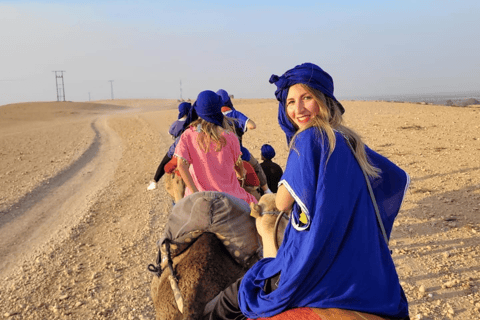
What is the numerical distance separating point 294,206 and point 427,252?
5042 millimetres

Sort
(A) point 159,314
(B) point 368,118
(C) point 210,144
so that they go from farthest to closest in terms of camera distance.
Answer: (B) point 368,118 → (C) point 210,144 → (A) point 159,314

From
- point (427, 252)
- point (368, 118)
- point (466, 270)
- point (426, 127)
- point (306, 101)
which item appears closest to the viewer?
point (306, 101)

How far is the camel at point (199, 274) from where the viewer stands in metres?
2.93

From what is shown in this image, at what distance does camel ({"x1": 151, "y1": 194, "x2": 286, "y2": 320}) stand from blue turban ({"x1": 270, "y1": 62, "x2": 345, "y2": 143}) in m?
0.55

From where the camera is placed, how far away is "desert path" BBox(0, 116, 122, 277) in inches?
307

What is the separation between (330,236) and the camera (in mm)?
2230

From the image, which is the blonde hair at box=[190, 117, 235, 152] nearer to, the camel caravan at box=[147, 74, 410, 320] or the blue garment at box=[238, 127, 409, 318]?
the camel caravan at box=[147, 74, 410, 320]

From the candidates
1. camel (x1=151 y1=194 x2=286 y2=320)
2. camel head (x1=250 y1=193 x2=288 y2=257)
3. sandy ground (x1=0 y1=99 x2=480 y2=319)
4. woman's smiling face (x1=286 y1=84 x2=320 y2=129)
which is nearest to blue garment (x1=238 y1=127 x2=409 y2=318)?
woman's smiling face (x1=286 y1=84 x2=320 y2=129)

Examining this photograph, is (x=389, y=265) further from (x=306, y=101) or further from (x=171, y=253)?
(x=171, y=253)

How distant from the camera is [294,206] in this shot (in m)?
2.36

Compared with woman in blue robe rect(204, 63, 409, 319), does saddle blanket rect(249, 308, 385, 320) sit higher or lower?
lower

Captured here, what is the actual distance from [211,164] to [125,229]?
3.99 m

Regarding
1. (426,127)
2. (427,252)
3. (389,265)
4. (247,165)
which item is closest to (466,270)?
(427,252)

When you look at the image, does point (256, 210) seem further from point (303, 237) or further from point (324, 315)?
point (324, 315)
